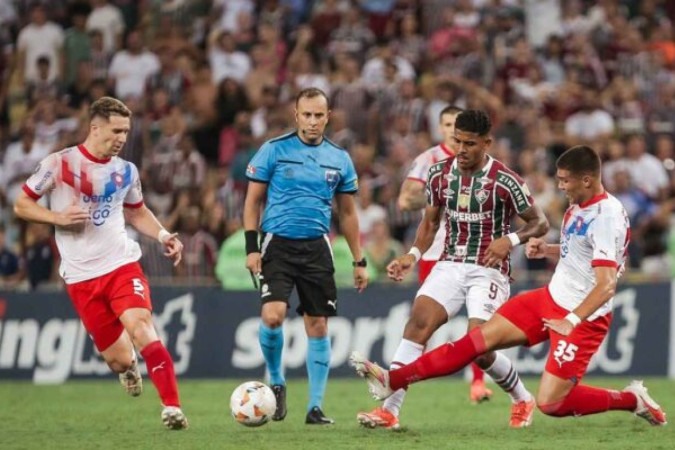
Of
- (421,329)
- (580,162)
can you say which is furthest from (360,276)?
(580,162)

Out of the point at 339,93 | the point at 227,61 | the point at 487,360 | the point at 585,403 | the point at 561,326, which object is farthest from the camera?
the point at 227,61

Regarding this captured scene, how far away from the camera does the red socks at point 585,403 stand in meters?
11.6

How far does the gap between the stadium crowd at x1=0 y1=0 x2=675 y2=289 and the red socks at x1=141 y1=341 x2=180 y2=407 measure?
26.0 feet

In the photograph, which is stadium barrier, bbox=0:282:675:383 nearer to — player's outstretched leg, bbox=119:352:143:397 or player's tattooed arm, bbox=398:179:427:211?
player's tattooed arm, bbox=398:179:427:211

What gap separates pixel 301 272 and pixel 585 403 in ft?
8.77

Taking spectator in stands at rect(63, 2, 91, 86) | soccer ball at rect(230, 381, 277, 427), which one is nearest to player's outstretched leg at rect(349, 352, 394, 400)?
soccer ball at rect(230, 381, 277, 427)

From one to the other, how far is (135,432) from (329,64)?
12.5 meters

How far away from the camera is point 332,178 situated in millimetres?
12938

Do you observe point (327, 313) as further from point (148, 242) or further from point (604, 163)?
point (604, 163)

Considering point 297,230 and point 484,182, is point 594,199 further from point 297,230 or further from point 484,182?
point 297,230

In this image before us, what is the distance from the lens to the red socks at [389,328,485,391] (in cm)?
1154

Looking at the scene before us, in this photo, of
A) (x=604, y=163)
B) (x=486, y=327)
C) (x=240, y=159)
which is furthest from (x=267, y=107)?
(x=486, y=327)

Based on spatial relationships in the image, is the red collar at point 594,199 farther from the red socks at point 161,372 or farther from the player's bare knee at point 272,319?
the red socks at point 161,372

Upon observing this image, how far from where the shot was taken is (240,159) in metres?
21.9
